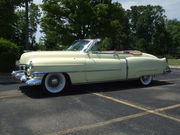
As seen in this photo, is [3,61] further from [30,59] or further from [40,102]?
[40,102]

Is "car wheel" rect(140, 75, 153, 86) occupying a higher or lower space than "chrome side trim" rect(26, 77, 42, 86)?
lower

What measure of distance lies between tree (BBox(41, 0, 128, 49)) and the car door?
33.0 feet

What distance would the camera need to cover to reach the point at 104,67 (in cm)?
716

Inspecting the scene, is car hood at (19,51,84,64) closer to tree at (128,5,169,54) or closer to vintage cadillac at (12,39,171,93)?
vintage cadillac at (12,39,171,93)

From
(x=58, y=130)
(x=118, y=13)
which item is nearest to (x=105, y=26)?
(x=118, y=13)

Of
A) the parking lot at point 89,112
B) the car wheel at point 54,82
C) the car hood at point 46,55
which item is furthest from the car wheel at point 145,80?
the car wheel at point 54,82

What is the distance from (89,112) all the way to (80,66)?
2.12 metres

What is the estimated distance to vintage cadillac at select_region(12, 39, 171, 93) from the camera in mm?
6125

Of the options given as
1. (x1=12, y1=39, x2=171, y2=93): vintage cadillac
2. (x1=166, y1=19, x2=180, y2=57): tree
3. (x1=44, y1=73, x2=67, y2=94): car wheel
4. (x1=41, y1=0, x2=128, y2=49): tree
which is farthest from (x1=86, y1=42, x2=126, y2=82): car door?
(x1=166, y1=19, x2=180, y2=57): tree

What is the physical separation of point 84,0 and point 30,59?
11998 mm

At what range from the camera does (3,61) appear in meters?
11.6

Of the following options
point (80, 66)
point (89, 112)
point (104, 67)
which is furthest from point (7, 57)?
point (89, 112)

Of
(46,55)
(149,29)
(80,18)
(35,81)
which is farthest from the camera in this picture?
(149,29)

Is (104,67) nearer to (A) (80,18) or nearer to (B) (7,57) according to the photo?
(B) (7,57)
